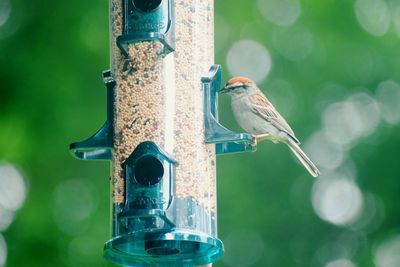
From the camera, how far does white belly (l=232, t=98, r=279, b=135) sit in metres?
13.2

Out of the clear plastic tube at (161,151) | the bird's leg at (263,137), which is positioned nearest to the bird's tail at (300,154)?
the bird's leg at (263,137)

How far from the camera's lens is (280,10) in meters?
19.1

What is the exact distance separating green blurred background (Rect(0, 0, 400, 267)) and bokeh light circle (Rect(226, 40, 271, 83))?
20mm

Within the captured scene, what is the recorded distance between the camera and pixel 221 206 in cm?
1811

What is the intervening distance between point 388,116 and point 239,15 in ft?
7.13

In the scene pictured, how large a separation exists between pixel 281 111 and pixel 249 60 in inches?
29.5

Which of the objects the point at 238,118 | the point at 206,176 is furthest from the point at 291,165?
the point at 206,176

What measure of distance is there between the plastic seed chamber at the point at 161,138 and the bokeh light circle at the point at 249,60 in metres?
7.34

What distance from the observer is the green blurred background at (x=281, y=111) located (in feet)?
57.5

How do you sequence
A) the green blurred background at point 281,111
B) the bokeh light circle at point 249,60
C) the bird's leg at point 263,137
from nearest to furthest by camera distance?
the bird's leg at point 263,137
the green blurred background at point 281,111
the bokeh light circle at point 249,60

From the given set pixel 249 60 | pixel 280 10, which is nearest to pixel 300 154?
pixel 249 60

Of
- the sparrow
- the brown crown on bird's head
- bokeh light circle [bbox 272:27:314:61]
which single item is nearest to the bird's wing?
the sparrow

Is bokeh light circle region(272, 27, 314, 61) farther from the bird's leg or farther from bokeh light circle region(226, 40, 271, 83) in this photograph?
the bird's leg

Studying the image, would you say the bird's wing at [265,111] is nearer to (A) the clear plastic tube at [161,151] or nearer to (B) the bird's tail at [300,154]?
(B) the bird's tail at [300,154]
